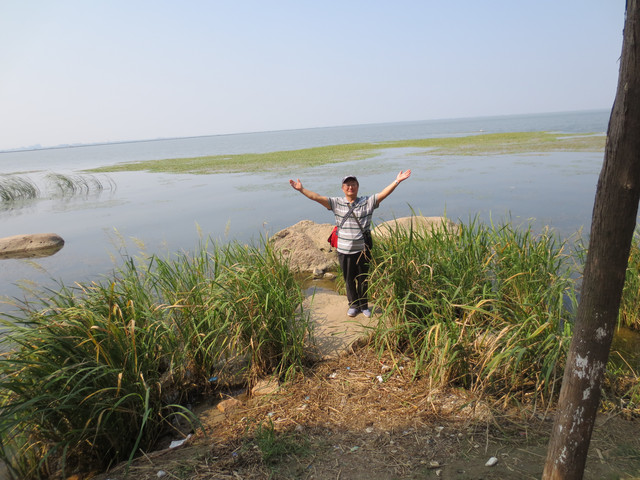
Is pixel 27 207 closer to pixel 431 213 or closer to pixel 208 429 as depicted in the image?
pixel 431 213

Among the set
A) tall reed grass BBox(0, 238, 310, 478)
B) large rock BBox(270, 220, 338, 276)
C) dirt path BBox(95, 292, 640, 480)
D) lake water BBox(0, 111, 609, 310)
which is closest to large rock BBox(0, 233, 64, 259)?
lake water BBox(0, 111, 609, 310)

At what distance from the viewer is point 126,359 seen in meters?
3.09

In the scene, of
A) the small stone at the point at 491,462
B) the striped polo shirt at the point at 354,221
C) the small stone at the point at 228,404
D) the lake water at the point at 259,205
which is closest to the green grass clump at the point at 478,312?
the striped polo shirt at the point at 354,221

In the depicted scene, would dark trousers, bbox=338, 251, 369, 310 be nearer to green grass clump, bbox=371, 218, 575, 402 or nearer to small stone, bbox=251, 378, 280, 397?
green grass clump, bbox=371, 218, 575, 402

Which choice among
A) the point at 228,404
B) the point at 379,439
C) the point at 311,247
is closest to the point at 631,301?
the point at 379,439

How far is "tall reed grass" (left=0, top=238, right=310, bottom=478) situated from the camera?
279 centimetres

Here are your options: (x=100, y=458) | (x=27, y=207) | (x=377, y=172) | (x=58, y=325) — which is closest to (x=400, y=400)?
(x=100, y=458)

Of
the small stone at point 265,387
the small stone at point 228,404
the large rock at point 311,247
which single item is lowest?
the small stone at point 228,404

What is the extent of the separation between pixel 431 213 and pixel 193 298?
8399mm

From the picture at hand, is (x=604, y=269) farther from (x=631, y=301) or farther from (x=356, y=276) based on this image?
(x=631, y=301)

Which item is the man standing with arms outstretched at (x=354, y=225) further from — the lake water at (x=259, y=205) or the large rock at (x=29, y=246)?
the large rock at (x=29, y=246)

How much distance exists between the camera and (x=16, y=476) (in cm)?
283

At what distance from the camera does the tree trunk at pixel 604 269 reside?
1.52 metres

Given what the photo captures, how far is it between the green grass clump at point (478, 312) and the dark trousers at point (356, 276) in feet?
0.72
